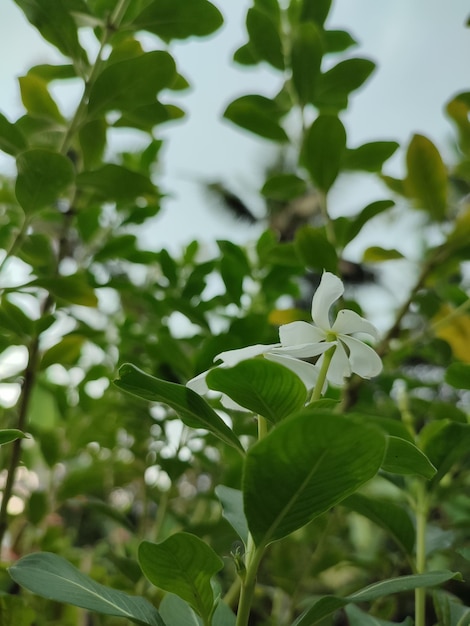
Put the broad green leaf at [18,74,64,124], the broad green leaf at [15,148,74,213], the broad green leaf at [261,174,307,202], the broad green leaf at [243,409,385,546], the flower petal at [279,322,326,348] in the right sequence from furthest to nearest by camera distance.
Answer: the broad green leaf at [261,174,307,202] → the broad green leaf at [18,74,64,124] → the broad green leaf at [15,148,74,213] → the flower petal at [279,322,326,348] → the broad green leaf at [243,409,385,546]

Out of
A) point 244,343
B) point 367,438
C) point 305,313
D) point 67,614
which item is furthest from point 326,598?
point 67,614

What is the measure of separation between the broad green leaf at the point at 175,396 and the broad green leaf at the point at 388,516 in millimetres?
171

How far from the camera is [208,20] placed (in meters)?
0.63

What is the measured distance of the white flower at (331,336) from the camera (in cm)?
36

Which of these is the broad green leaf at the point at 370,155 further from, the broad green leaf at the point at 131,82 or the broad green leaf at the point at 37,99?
the broad green leaf at the point at 37,99

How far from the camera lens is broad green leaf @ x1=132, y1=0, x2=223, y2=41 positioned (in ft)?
2.04

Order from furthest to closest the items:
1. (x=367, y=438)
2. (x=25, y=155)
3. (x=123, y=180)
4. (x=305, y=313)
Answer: (x=305, y=313)
(x=123, y=180)
(x=25, y=155)
(x=367, y=438)

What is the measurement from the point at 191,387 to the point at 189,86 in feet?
1.74

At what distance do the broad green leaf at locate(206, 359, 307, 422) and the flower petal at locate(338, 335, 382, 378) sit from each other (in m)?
0.08

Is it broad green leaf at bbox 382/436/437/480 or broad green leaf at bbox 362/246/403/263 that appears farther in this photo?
broad green leaf at bbox 362/246/403/263

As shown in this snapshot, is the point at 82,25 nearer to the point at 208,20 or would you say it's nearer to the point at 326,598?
the point at 208,20

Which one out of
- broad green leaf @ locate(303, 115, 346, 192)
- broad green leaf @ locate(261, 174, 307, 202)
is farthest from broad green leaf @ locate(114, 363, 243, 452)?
broad green leaf @ locate(261, 174, 307, 202)

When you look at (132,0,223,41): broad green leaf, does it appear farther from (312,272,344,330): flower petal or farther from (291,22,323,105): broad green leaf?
(312,272,344,330): flower petal

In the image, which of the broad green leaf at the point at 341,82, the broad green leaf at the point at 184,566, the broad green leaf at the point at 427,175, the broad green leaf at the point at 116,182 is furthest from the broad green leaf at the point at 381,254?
the broad green leaf at the point at 184,566
